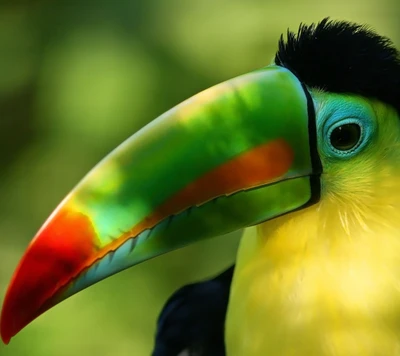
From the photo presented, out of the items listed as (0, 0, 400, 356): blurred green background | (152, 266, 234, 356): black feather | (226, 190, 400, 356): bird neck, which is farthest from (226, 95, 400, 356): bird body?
(0, 0, 400, 356): blurred green background

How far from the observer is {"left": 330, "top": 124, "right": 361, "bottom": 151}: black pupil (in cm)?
117

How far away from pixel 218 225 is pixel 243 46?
1953mm

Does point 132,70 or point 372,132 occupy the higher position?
point 132,70

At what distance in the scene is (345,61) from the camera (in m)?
1.14

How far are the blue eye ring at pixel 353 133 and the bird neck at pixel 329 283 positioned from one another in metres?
0.09

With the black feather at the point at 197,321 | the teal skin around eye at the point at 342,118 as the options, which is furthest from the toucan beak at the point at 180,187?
the black feather at the point at 197,321

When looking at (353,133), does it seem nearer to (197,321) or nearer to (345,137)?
(345,137)

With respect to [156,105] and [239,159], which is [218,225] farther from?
[156,105]

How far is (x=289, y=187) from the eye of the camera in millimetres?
1183

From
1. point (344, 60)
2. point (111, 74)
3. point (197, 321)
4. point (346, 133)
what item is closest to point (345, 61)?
point (344, 60)

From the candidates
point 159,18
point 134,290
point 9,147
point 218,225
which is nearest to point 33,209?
point 9,147

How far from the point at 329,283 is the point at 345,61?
14.7 inches

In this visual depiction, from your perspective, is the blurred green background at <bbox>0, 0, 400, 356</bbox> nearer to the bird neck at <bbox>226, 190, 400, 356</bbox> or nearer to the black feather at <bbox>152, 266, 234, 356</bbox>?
the black feather at <bbox>152, 266, 234, 356</bbox>

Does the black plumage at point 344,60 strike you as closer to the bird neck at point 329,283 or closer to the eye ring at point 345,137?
the eye ring at point 345,137
